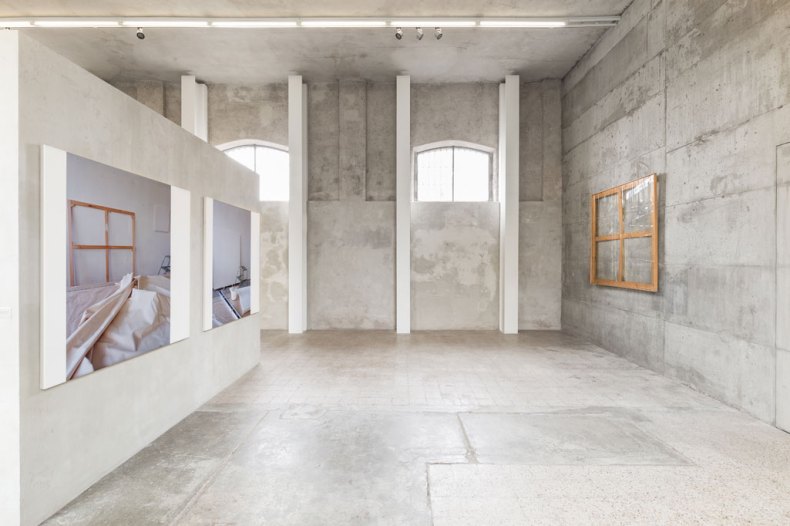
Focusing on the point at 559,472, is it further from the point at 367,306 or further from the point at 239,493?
the point at 367,306

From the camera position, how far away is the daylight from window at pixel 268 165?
392 inches

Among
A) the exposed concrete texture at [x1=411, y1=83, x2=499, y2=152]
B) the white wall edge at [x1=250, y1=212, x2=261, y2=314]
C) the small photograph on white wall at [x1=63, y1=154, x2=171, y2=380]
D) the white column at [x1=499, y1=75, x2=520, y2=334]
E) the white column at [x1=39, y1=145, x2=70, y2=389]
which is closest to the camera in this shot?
the white column at [x1=39, y1=145, x2=70, y2=389]

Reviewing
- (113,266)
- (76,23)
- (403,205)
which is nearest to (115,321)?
(113,266)

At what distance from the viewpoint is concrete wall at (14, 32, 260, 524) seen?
7.89ft

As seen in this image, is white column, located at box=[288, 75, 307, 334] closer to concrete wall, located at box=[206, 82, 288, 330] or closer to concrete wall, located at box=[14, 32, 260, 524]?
Result: concrete wall, located at box=[206, 82, 288, 330]

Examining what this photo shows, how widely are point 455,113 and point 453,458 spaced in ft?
27.0

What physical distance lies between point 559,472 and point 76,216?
474 cm

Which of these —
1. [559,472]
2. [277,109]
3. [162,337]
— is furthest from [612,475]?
[277,109]

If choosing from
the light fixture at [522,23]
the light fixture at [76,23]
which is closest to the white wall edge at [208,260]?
the light fixture at [76,23]

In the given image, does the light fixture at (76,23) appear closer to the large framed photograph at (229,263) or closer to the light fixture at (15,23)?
the light fixture at (15,23)

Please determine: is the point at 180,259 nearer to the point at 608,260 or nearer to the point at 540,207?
the point at 608,260

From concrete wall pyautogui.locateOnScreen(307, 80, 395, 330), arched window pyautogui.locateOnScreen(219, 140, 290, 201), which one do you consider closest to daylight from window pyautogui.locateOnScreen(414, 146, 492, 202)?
concrete wall pyautogui.locateOnScreen(307, 80, 395, 330)

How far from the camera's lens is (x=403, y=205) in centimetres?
910

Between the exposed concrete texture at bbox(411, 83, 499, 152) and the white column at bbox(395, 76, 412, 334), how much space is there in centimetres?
56
